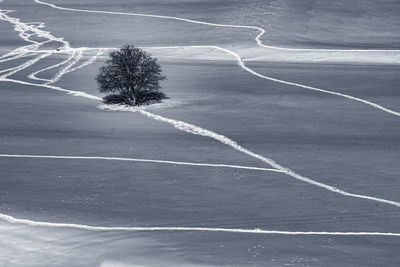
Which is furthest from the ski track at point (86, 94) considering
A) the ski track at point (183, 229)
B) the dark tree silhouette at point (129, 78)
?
the dark tree silhouette at point (129, 78)

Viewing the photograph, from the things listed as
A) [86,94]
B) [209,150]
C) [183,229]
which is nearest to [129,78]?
[86,94]

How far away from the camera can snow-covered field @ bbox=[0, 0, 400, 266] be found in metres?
20.1

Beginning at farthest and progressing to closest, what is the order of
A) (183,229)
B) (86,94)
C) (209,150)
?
(86,94), (209,150), (183,229)

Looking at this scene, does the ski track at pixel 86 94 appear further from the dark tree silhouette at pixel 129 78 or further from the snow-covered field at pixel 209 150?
the dark tree silhouette at pixel 129 78

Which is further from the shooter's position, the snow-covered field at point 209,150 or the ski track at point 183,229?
the ski track at point 183,229

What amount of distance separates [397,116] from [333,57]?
11.8 meters

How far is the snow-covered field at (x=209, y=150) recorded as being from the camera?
20.1 m

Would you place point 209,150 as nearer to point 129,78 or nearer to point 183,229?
point 183,229

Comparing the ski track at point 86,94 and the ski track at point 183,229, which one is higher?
the ski track at point 86,94

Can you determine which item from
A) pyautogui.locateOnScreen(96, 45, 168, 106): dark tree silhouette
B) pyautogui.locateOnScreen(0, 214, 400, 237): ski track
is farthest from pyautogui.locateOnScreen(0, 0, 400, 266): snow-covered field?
pyautogui.locateOnScreen(96, 45, 168, 106): dark tree silhouette

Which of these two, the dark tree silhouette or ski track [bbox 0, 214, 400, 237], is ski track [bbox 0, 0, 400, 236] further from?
the dark tree silhouette

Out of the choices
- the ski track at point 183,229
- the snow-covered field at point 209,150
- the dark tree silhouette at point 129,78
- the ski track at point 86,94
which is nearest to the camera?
the snow-covered field at point 209,150

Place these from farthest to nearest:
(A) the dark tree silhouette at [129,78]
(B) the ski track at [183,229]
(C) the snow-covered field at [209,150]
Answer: (A) the dark tree silhouette at [129,78], (B) the ski track at [183,229], (C) the snow-covered field at [209,150]

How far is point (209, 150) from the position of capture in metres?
27.9
